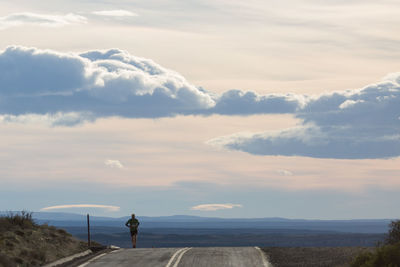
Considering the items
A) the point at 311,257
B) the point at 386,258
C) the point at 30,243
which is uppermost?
the point at 30,243

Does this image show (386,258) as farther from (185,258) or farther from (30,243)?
(30,243)

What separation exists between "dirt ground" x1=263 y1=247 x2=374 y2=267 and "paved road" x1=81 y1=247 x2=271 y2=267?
63 cm

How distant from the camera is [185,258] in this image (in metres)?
27.8

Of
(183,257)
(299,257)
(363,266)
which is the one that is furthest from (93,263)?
(363,266)

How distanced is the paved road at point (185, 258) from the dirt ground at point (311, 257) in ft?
2.06

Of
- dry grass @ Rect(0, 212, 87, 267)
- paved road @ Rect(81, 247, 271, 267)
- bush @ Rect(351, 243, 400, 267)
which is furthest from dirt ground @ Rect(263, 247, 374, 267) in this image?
dry grass @ Rect(0, 212, 87, 267)

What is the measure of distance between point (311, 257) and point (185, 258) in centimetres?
537

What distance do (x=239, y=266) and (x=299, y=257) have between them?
4.92m

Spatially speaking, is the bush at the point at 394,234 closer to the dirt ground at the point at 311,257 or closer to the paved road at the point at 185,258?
the dirt ground at the point at 311,257

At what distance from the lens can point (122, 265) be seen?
2564cm

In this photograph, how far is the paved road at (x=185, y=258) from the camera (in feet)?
85.0

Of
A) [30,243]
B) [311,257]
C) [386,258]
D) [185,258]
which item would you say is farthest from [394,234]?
[30,243]

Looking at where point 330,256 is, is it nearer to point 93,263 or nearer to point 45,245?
point 93,263

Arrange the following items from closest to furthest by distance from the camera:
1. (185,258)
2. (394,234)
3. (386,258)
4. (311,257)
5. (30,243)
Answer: (386,258), (394,234), (185,258), (311,257), (30,243)
